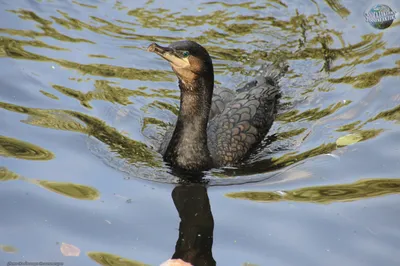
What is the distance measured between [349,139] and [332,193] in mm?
1352

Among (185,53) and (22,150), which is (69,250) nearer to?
(22,150)

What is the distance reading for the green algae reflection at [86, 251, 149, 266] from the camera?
285 inches

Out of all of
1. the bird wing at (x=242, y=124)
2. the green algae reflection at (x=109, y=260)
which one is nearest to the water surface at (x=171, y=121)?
the green algae reflection at (x=109, y=260)

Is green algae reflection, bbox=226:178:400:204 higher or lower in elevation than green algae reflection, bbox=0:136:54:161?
lower

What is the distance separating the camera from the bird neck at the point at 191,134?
8.98 m

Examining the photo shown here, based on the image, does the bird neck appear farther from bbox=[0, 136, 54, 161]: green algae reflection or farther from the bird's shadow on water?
bbox=[0, 136, 54, 161]: green algae reflection

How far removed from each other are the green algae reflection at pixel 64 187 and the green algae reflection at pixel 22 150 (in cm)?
39

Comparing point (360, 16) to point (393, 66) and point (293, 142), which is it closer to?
point (393, 66)

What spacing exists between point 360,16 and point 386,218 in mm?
5556

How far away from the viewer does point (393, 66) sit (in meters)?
11.6

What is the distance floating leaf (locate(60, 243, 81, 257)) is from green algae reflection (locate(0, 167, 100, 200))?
0.87 meters

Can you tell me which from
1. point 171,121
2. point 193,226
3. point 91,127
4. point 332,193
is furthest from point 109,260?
point 171,121

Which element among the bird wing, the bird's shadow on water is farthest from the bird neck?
the bird's shadow on water

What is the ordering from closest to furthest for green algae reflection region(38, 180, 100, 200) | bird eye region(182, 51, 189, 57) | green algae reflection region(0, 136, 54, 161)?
1. green algae reflection region(38, 180, 100, 200)
2. bird eye region(182, 51, 189, 57)
3. green algae reflection region(0, 136, 54, 161)
